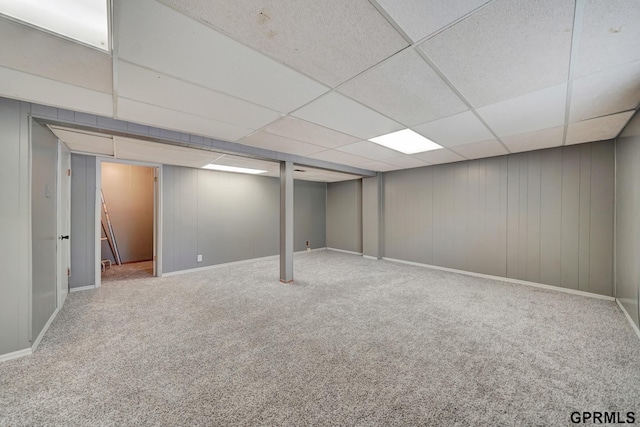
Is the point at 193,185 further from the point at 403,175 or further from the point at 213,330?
the point at 403,175

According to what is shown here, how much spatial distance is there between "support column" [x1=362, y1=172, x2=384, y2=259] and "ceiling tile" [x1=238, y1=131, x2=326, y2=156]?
264cm

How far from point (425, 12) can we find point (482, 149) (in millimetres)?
3301

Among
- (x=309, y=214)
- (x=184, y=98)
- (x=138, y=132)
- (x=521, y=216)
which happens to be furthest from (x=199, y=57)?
(x=309, y=214)

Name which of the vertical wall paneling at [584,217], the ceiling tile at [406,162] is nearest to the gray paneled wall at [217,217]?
the ceiling tile at [406,162]

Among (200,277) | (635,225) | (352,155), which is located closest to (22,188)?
(200,277)

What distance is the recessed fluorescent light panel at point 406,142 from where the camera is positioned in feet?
10.2

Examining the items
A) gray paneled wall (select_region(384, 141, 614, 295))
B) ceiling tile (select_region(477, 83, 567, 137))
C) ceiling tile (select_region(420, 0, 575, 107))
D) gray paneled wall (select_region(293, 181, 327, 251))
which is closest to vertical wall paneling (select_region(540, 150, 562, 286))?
gray paneled wall (select_region(384, 141, 614, 295))

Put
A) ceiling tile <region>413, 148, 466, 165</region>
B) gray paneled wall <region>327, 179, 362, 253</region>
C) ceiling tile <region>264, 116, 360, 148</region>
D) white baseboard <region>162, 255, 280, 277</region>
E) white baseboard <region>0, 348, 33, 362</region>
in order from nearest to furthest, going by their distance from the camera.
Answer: white baseboard <region>0, 348, 33, 362</region> → ceiling tile <region>264, 116, 360, 148</region> → ceiling tile <region>413, 148, 466, 165</region> → white baseboard <region>162, 255, 280, 277</region> → gray paneled wall <region>327, 179, 362, 253</region>

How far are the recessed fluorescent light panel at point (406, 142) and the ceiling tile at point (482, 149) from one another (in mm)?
437

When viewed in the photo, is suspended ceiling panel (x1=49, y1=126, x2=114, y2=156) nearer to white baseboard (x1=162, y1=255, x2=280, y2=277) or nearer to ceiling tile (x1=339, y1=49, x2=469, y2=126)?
white baseboard (x1=162, y1=255, x2=280, y2=277)

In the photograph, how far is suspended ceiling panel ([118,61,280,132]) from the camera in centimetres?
176

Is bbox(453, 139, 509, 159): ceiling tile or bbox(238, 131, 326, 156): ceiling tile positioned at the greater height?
bbox(238, 131, 326, 156): ceiling tile

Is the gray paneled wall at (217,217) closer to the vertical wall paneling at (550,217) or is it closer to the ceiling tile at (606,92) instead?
the vertical wall paneling at (550,217)

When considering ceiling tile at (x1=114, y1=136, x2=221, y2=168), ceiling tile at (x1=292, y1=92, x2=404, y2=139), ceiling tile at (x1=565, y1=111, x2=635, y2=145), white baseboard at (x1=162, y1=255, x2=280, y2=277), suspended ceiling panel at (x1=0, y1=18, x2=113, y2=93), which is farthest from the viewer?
white baseboard at (x1=162, y1=255, x2=280, y2=277)
